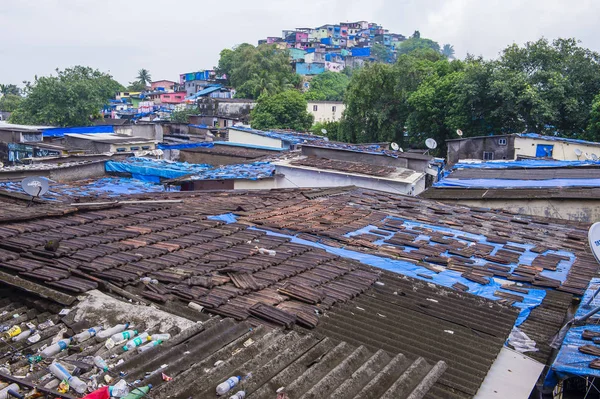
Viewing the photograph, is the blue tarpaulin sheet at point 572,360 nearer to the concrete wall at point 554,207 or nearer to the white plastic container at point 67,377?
the white plastic container at point 67,377

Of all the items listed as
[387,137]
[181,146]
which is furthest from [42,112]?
[387,137]

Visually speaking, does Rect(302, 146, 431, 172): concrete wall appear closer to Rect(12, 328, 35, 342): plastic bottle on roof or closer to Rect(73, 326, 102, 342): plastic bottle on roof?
Rect(73, 326, 102, 342): plastic bottle on roof

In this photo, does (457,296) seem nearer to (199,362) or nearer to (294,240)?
(294,240)

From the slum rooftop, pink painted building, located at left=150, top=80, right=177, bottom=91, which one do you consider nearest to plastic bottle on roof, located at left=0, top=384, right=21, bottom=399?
the slum rooftop

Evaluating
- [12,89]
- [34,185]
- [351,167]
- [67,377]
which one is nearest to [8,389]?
[67,377]

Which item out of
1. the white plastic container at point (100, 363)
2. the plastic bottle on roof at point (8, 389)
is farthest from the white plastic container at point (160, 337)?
the plastic bottle on roof at point (8, 389)

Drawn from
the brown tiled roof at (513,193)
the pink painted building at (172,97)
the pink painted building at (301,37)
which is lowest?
the brown tiled roof at (513,193)
